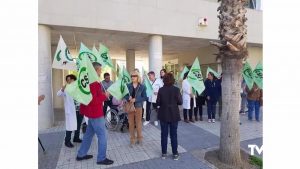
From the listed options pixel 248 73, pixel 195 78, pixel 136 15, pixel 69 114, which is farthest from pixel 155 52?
pixel 69 114

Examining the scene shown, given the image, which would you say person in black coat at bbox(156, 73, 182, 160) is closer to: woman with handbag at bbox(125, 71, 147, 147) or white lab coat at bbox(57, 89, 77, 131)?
woman with handbag at bbox(125, 71, 147, 147)

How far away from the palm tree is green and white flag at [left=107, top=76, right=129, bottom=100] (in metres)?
2.31

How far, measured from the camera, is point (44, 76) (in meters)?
7.74

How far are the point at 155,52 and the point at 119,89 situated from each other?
4581mm

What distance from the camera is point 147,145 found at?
596 centimetres

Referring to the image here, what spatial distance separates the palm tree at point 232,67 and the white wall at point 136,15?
4.64 meters

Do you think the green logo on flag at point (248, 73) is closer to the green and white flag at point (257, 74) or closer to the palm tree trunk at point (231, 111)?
the green and white flag at point (257, 74)

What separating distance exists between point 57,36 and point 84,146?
6.72m

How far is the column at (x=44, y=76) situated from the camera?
25.2 feet

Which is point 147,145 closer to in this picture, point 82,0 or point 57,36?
point 82,0

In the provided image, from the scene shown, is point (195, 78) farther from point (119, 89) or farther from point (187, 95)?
point (119, 89)
